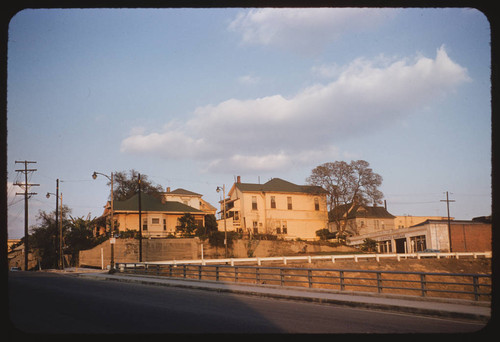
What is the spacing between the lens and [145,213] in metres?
63.5

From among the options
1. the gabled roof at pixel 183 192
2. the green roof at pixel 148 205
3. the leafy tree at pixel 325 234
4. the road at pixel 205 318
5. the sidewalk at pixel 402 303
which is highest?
the gabled roof at pixel 183 192

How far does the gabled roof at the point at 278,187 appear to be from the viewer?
7406 centimetres

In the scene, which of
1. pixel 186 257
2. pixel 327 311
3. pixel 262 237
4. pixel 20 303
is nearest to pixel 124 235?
pixel 186 257

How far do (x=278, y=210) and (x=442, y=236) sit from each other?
25122 millimetres

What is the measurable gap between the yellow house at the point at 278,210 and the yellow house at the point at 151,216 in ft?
24.8

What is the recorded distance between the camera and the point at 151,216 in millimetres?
63938

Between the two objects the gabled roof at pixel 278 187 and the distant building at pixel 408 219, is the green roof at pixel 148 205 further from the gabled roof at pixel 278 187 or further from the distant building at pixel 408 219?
the distant building at pixel 408 219

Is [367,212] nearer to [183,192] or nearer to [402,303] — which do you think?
[183,192]

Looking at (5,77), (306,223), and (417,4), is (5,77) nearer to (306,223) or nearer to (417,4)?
(417,4)

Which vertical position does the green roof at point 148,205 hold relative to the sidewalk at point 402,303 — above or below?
above

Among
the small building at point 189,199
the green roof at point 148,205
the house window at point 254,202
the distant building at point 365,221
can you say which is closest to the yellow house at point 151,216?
the green roof at point 148,205

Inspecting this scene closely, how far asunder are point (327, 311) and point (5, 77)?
11.1 m

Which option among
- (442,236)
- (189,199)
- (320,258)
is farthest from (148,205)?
(442,236)

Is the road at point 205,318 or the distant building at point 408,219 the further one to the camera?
the distant building at point 408,219
